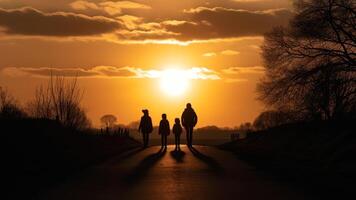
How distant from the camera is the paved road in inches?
543

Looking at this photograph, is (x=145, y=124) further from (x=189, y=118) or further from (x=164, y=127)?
(x=189, y=118)

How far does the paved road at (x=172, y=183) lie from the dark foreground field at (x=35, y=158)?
587 mm

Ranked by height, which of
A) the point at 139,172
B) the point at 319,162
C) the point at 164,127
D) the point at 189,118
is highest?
the point at 189,118

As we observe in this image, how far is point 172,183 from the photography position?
637 inches

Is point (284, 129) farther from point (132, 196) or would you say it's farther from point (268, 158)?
point (132, 196)

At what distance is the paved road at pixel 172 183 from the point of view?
45.3 ft

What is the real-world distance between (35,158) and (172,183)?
8.61 metres

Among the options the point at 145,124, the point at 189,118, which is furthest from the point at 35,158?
the point at 145,124

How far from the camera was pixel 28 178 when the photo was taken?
17.1 metres

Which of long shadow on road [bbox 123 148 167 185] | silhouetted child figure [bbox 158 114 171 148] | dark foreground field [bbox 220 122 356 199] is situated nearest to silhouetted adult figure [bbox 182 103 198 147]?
silhouetted child figure [bbox 158 114 171 148]

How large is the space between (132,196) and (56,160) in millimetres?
10181

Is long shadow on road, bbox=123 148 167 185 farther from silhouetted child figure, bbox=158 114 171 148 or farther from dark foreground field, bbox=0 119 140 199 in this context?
silhouetted child figure, bbox=158 114 171 148

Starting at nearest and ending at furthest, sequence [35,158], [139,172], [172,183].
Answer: [172,183], [139,172], [35,158]

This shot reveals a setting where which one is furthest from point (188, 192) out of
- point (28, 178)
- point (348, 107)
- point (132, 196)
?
point (348, 107)
